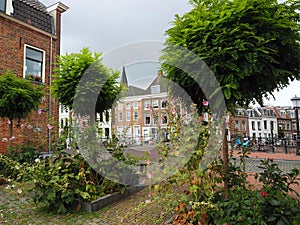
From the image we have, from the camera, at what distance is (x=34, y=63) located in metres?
9.62

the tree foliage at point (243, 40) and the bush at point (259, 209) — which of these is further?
the tree foliage at point (243, 40)

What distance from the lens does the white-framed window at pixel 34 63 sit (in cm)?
932

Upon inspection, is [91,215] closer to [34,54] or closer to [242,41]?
[242,41]

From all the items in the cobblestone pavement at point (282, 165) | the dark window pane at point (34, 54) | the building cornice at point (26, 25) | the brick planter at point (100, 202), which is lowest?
the cobblestone pavement at point (282, 165)

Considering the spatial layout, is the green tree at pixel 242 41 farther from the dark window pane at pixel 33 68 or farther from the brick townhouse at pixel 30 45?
the dark window pane at pixel 33 68

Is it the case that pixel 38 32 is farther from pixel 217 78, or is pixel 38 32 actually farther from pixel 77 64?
pixel 217 78

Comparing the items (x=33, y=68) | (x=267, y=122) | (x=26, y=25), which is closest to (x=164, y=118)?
(x=33, y=68)

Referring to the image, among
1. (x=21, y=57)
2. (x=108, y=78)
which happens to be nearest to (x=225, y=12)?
(x=108, y=78)

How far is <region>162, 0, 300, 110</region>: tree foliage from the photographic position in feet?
7.67

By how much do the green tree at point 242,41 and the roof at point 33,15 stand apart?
9383 mm

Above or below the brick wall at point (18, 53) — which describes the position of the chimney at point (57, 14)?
above

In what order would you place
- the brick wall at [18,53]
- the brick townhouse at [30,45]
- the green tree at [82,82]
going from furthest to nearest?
the brick townhouse at [30,45]
the brick wall at [18,53]
the green tree at [82,82]

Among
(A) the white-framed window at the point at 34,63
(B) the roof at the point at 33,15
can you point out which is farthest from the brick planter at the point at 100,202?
(B) the roof at the point at 33,15

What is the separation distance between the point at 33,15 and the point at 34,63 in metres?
2.28
